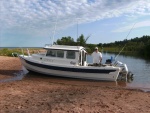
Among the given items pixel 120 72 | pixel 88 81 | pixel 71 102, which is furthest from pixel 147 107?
pixel 120 72

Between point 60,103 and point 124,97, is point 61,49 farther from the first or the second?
point 60,103

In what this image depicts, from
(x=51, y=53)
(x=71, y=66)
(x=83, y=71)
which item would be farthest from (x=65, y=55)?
(x=83, y=71)

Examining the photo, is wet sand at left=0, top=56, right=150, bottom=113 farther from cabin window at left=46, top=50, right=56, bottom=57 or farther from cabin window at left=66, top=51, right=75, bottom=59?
cabin window at left=46, top=50, right=56, bottom=57

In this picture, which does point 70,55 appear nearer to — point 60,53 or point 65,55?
point 65,55

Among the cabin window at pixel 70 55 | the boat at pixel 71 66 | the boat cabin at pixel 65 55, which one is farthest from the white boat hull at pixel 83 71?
the cabin window at pixel 70 55

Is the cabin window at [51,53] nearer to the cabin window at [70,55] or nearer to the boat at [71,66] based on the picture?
the boat at [71,66]

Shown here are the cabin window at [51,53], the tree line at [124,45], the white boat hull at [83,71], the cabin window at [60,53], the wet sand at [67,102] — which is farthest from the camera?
the tree line at [124,45]

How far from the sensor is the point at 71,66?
58.1ft

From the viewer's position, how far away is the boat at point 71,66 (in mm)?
17688

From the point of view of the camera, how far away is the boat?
696 inches

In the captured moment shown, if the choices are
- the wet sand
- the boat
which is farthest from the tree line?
the wet sand

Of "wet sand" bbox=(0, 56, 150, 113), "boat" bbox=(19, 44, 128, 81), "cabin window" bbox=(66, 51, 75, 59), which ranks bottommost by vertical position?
"wet sand" bbox=(0, 56, 150, 113)

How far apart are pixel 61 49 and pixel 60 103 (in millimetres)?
9199

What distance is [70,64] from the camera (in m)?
18.1
